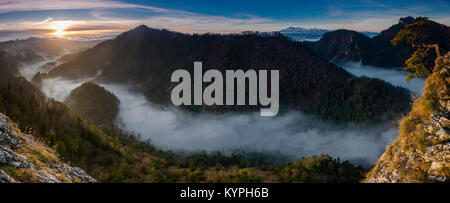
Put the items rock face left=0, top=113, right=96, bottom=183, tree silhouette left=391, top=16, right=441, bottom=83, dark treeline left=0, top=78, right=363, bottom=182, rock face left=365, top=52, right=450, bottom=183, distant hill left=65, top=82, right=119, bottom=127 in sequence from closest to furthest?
rock face left=0, top=113, right=96, bottom=183 → rock face left=365, top=52, right=450, bottom=183 → tree silhouette left=391, top=16, right=441, bottom=83 → dark treeline left=0, top=78, right=363, bottom=182 → distant hill left=65, top=82, right=119, bottom=127

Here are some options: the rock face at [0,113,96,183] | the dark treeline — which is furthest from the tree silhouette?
the dark treeline

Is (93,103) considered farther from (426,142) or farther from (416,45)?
(426,142)

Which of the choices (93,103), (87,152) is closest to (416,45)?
(87,152)

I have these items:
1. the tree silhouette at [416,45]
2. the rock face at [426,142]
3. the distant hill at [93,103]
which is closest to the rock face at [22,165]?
the rock face at [426,142]

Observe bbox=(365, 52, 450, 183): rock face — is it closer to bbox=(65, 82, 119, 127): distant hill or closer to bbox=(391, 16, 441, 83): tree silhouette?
bbox=(391, 16, 441, 83): tree silhouette
